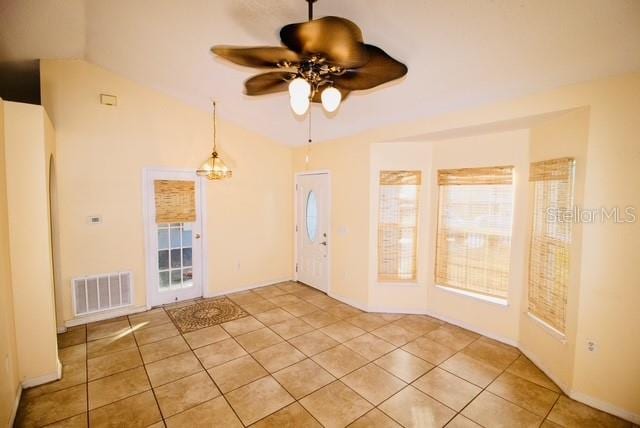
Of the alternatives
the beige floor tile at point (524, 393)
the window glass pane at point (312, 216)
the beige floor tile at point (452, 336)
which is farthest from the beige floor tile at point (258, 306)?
the beige floor tile at point (524, 393)

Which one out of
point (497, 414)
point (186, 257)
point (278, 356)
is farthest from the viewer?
point (186, 257)

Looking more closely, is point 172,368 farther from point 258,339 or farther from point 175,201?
point 175,201

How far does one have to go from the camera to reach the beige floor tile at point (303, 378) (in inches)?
99.9

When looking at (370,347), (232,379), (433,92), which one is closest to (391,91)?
(433,92)

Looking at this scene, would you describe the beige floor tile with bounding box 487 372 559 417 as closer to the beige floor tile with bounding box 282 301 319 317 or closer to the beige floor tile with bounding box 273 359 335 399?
the beige floor tile with bounding box 273 359 335 399

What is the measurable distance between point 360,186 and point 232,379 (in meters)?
2.83

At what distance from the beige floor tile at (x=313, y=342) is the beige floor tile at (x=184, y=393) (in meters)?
0.99

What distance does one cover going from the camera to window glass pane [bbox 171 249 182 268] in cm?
438

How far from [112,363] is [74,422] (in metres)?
0.79

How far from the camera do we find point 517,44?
2.03 m

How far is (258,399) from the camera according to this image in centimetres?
241

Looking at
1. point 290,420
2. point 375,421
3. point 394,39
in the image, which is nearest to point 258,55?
point 394,39

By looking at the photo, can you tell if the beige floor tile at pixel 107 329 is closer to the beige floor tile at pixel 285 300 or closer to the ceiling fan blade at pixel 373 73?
the beige floor tile at pixel 285 300

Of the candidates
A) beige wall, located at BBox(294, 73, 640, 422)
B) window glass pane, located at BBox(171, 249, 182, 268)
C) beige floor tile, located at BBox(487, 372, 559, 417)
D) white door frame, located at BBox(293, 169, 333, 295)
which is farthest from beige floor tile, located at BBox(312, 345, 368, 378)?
window glass pane, located at BBox(171, 249, 182, 268)
